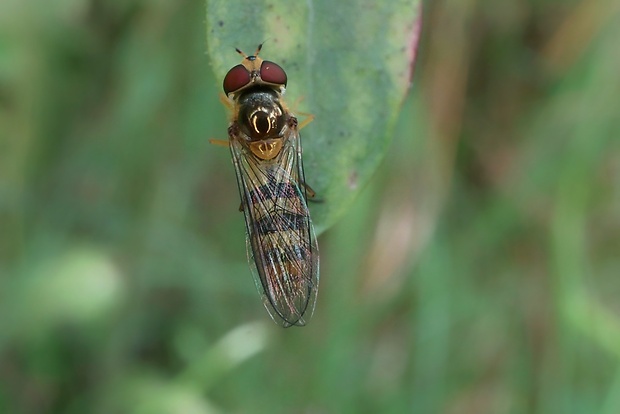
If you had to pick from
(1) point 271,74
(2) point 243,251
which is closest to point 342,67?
(1) point 271,74

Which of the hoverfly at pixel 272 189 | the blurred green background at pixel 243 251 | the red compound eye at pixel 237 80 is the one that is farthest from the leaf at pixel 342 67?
the blurred green background at pixel 243 251

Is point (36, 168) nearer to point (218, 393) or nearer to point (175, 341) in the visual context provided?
point (175, 341)

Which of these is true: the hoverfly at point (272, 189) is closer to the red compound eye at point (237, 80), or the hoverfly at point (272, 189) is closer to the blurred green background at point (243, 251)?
the red compound eye at point (237, 80)

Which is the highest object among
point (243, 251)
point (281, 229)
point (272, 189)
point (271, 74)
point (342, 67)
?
point (243, 251)

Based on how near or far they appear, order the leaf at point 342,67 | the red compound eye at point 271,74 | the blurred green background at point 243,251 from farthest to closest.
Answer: the blurred green background at point 243,251 < the red compound eye at point 271,74 < the leaf at point 342,67

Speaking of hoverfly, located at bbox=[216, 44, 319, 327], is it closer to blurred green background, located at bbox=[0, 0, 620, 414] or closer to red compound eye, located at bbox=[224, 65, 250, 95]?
red compound eye, located at bbox=[224, 65, 250, 95]

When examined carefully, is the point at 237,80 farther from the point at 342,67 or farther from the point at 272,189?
the point at 342,67

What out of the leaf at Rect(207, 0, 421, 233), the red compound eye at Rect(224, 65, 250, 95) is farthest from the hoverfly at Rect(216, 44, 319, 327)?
the leaf at Rect(207, 0, 421, 233)
